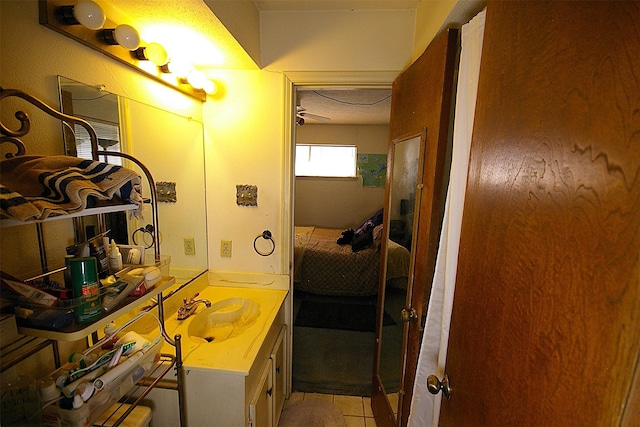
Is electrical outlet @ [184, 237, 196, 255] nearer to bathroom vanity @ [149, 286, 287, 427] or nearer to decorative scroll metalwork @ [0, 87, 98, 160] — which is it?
bathroom vanity @ [149, 286, 287, 427]

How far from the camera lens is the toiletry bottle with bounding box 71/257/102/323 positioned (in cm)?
62

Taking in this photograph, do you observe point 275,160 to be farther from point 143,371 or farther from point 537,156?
point 537,156

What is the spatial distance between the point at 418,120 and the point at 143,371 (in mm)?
1385

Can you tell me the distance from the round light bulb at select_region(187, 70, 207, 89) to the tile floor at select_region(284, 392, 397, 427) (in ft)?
6.90

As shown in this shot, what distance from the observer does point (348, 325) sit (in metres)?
2.74

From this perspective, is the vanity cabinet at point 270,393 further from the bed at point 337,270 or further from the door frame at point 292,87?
the bed at point 337,270

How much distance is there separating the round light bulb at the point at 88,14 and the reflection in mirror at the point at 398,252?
3.92 ft

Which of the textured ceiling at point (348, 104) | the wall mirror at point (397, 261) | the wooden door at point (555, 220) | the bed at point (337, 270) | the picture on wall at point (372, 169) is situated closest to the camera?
the wooden door at point (555, 220)

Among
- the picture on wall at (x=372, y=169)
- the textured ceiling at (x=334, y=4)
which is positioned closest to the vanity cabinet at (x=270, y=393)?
the textured ceiling at (x=334, y=4)

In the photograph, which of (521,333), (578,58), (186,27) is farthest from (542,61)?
(186,27)

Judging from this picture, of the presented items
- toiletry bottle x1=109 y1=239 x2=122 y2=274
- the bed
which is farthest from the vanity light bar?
the bed

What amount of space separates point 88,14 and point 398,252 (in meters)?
1.54

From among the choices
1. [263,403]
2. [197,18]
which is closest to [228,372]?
[263,403]

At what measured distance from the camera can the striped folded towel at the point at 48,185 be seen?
0.50 meters
